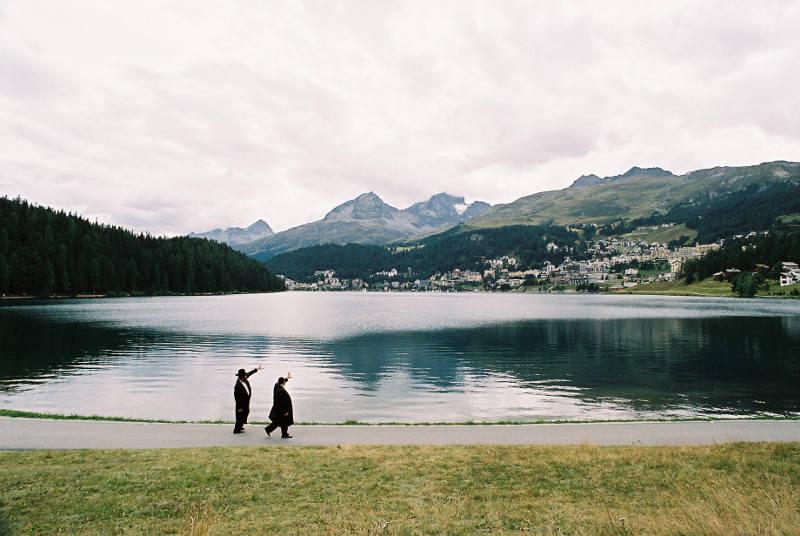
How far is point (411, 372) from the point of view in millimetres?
39562

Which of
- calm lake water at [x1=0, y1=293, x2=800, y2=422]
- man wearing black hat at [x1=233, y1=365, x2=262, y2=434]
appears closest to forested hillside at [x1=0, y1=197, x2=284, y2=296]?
calm lake water at [x1=0, y1=293, x2=800, y2=422]

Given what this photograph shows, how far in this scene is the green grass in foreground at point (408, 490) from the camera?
946cm

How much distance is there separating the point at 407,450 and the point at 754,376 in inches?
1237

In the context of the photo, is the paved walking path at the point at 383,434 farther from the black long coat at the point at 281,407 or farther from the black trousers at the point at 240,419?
the black long coat at the point at 281,407

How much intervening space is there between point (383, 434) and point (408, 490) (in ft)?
19.1

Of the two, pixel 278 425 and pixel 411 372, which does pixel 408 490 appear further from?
pixel 411 372

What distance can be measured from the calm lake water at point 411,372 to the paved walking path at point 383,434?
6.27 metres

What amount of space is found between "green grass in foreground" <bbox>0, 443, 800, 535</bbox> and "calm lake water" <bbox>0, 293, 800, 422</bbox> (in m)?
10.4

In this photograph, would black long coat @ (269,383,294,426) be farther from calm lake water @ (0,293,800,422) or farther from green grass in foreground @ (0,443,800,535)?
calm lake water @ (0,293,800,422)

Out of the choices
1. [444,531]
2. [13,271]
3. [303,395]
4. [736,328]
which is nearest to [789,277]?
[736,328]

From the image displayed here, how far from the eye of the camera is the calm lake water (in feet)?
88.9

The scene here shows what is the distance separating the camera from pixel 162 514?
10.3 metres

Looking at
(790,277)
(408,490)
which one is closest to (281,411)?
(408,490)

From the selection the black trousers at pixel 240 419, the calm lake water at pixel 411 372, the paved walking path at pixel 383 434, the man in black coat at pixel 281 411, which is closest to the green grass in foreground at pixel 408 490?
the paved walking path at pixel 383 434
